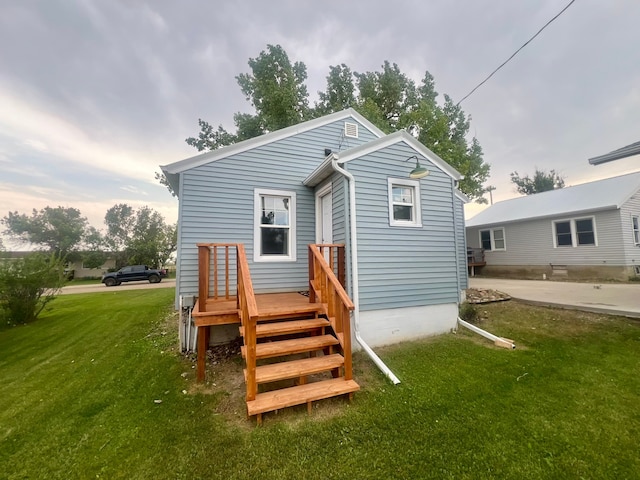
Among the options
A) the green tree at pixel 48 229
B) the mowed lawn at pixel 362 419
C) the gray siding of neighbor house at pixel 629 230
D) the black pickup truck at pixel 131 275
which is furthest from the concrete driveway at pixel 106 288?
the gray siding of neighbor house at pixel 629 230

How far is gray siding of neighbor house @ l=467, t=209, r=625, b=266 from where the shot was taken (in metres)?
10.7

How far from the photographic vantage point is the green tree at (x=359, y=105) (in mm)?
13398

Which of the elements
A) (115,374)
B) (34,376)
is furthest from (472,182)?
(34,376)

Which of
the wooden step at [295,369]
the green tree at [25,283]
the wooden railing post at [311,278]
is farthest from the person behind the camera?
the green tree at [25,283]

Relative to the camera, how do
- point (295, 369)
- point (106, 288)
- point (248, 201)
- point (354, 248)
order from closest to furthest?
point (295, 369)
point (354, 248)
point (248, 201)
point (106, 288)

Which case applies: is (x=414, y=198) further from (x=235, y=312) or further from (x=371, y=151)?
(x=235, y=312)

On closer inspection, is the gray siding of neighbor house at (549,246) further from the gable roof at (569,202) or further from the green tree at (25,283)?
the green tree at (25,283)

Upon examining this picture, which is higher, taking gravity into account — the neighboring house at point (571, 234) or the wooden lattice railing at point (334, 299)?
the neighboring house at point (571, 234)

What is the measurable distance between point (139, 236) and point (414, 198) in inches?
1547

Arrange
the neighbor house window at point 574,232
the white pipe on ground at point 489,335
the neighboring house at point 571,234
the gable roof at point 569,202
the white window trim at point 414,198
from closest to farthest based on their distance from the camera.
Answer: the white pipe on ground at point 489,335, the white window trim at point 414,198, the neighboring house at point 571,234, the gable roof at point 569,202, the neighbor house window at point 574,232

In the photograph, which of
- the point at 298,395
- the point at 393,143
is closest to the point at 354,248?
the point at 393,143

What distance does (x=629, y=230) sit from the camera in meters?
10.8

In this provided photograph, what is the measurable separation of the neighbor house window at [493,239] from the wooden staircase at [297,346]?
14.2m

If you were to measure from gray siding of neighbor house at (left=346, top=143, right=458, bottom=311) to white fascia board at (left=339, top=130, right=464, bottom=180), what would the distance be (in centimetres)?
9
